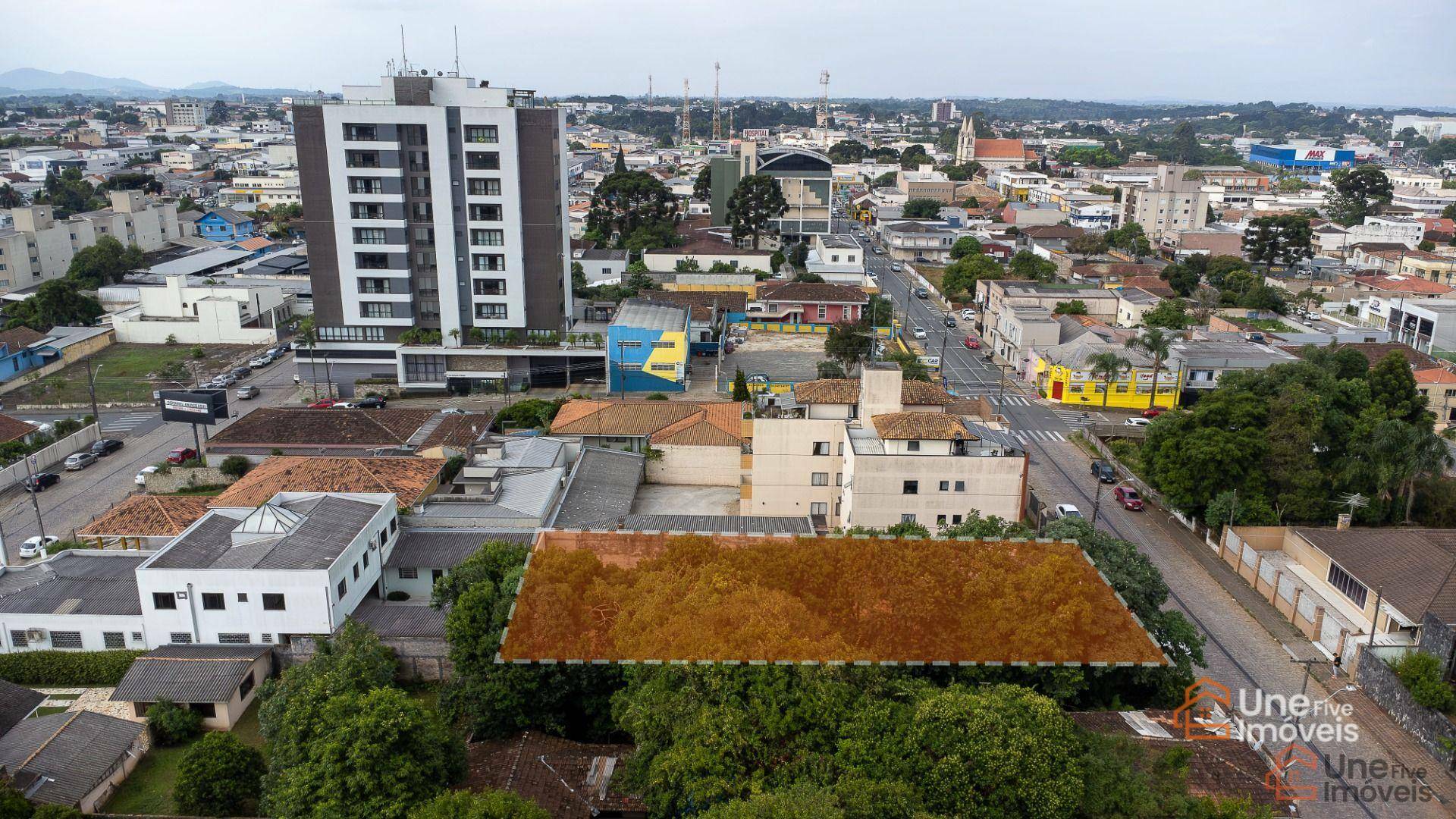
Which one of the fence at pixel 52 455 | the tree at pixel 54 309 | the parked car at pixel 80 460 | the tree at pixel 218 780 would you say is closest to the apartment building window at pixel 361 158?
the fence at pixel 52 455

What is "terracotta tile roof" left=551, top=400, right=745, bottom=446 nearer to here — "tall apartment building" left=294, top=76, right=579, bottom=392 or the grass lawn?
"tall apartment building" left=294, top=76, right=579, bottom=392

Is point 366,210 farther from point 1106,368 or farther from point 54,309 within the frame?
point 1106,368

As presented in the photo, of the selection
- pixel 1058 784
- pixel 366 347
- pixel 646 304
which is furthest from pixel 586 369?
pixel 1058 784

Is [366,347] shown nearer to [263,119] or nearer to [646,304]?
[646,304]

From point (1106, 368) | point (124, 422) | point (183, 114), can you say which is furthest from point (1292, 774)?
point (183, 114)

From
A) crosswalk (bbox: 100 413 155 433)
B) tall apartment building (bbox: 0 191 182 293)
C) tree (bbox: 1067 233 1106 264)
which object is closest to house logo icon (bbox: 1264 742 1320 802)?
crosswalk (bbox: 100 413 155 433)

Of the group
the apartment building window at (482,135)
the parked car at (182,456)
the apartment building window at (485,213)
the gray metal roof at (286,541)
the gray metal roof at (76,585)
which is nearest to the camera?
the gray metal roof at (286,541)

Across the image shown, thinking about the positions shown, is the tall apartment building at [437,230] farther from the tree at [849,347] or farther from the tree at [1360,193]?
the tree at [1360,193]
